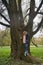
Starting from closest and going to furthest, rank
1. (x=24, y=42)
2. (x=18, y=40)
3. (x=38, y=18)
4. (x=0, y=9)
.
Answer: (x=24, y=42)
(x=18, y=40)
(x=0, y=9)
(x=38, y=18)

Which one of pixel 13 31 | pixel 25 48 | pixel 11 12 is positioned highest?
pixel 11 12

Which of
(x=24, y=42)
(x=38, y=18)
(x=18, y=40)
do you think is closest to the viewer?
(x=24, y=42)

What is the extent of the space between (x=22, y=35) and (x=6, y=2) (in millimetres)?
2707

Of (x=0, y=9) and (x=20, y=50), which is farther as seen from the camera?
Answer: (x=0, y=9)

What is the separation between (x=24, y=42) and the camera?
16.0 m

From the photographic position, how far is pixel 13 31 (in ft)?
56.0


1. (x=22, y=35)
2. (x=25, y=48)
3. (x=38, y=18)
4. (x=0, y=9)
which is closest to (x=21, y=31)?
(x=22, y=35)

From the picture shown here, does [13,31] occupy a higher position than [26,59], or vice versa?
[13,31]

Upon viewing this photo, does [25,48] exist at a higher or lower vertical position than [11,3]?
lower

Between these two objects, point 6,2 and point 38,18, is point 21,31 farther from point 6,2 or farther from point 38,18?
point 38,18

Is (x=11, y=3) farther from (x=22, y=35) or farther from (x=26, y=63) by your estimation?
(x=26, y=63)

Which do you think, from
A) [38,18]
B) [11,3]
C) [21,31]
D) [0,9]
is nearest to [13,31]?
[21,31]

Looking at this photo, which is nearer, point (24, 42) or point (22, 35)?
point (24, 42)

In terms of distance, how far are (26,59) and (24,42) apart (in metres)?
1.67
